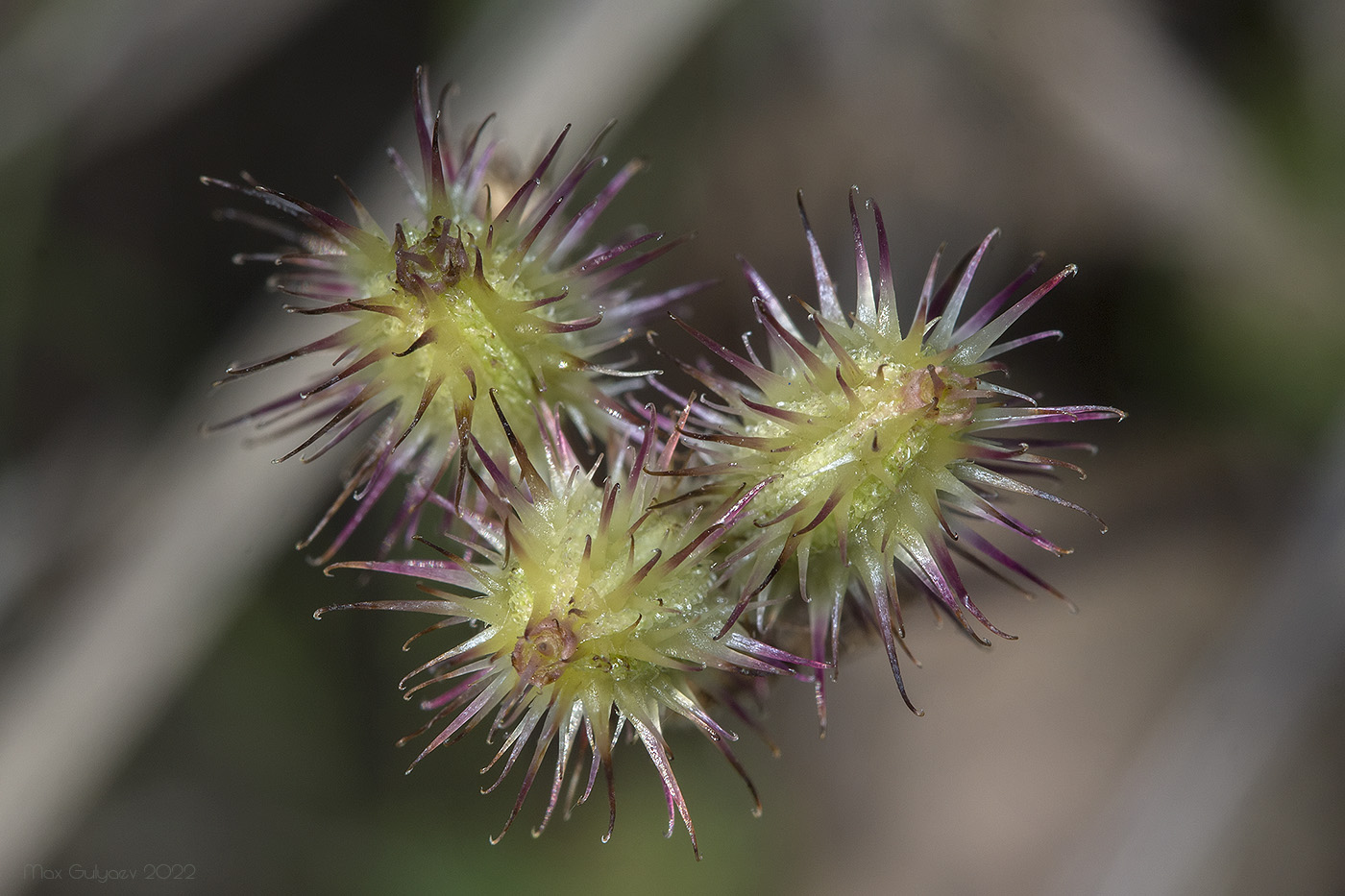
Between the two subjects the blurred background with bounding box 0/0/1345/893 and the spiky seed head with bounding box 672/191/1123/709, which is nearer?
the spiky seed head with bounding box 672/191/1123/709

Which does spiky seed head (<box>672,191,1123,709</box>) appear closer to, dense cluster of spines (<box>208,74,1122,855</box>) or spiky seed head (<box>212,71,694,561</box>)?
A: dense cluster of spines (<box>208,74,1122,855</box>)

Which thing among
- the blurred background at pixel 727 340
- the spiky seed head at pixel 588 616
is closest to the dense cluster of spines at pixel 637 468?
the spiky seed head at pixel 588 616

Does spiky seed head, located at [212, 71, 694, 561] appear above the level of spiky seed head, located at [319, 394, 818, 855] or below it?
above

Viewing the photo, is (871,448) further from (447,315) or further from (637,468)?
(447,315)

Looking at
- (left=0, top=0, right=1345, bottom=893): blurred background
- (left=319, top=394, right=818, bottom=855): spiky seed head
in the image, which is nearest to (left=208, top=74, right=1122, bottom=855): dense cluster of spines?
(left=319, top=394, right=818, bottom=855): spiky seed head

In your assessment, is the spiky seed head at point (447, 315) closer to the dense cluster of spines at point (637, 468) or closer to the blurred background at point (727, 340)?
the dense cluster of spines at point (637, 468)

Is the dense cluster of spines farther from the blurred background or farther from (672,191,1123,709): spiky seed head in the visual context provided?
the blurred background

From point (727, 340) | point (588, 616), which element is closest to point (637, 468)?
point (588, 616)

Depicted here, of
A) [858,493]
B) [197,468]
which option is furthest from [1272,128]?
[197,468]
